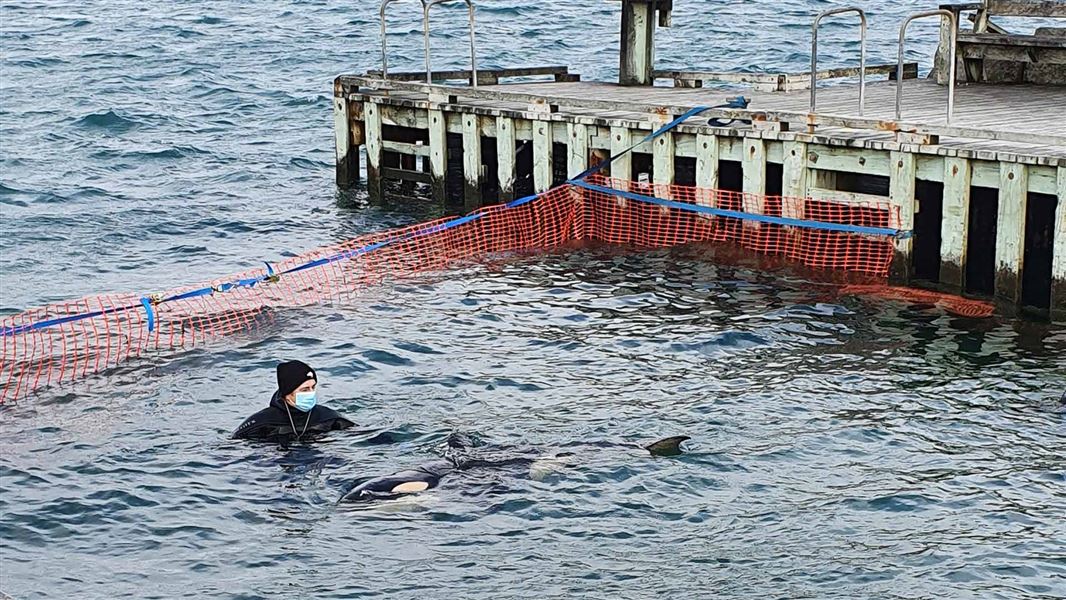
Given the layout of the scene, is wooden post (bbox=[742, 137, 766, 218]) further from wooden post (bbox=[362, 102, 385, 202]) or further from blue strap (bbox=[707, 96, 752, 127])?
wooden post (bbox=[362, 102, 385, 202])

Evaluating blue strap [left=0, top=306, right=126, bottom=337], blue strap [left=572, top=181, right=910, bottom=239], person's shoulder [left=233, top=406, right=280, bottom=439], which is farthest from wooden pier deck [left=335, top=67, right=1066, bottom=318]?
person's shoulder [left=233, top=406, right=280, bottom=439]

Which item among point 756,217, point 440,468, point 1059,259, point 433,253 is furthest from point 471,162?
point 440,468

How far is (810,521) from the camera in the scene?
35.2ft

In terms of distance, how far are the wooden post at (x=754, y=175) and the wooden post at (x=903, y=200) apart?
5.15ft

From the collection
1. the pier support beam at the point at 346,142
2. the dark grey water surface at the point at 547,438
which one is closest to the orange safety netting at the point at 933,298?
the dark grey water surface at the point at 547,438

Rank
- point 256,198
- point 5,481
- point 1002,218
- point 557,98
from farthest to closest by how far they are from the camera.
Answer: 1. point 256,198
2. point 557,98
3. point 1002,218
4. point 5,481

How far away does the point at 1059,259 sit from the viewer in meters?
15.2

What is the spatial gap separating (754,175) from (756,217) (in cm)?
53

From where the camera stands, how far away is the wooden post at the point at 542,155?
19.9m

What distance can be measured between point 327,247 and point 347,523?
9513 mm

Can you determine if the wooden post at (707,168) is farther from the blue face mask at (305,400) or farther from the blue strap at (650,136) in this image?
the blue face mask at (305,400)

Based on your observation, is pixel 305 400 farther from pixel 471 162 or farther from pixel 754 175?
pixel 471 162

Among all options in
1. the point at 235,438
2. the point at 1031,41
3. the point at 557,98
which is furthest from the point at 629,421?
the point at 1031,41

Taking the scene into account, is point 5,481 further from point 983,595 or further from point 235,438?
point 983,595
